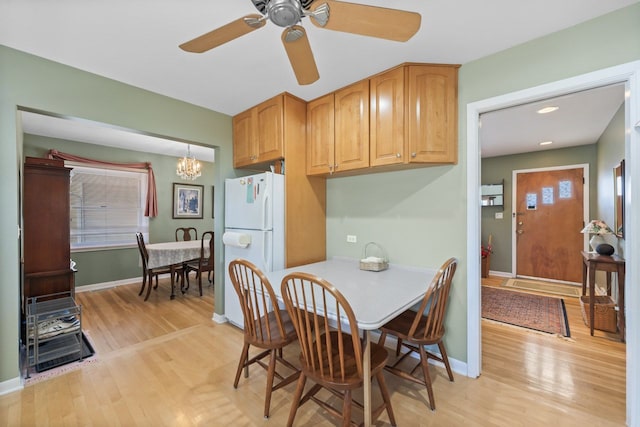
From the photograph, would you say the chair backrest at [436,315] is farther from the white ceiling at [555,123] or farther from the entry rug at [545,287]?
the entry rug at [545,287]

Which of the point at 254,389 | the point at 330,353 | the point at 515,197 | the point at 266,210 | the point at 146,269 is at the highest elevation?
the point at 515,197

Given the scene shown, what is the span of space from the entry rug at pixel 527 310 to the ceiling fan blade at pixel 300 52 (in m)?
3.34

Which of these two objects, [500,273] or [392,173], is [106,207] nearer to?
[392,173]

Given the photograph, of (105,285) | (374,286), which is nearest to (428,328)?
(374,286)

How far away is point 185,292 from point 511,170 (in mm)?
6209

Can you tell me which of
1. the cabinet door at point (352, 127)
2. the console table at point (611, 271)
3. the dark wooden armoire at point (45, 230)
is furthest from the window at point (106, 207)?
the console table at point (611, 271)

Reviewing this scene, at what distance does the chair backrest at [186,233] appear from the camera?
17.3 feet

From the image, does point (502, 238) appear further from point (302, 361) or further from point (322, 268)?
point (302, 361)

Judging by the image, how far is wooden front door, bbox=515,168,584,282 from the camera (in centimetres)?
450

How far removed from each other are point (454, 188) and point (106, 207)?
17.5 ft

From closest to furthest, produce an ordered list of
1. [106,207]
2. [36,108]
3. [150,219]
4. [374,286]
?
[374,286]
[36,108]
[106,207]
[150,219]

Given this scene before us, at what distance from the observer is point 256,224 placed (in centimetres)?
263

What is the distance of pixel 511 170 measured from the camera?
5.10m

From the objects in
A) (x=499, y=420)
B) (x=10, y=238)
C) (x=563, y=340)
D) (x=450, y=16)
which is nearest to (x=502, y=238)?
(x=563, y=340)
